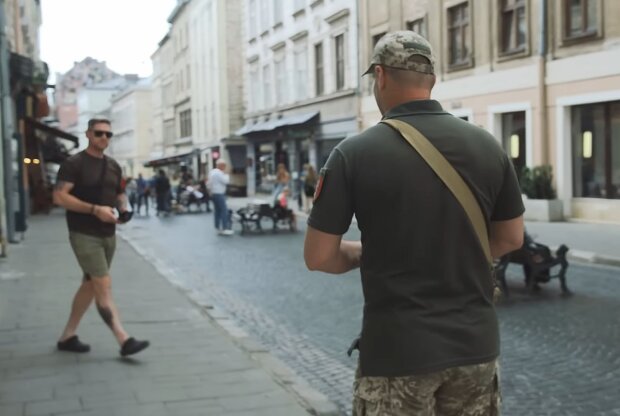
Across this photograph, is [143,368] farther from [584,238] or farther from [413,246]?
[584,238]

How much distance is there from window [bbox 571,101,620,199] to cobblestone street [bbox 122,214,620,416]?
24.3ft

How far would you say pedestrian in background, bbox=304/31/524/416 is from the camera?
225cm

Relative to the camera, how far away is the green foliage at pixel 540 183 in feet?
59.7

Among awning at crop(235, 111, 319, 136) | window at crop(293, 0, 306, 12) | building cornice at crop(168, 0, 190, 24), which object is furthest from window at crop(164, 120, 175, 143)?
window at crop(293, 0, 306, 12)

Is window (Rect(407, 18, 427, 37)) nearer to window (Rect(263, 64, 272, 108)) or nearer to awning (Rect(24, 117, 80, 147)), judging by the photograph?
awning (Rect(24, 117, 80, 147))

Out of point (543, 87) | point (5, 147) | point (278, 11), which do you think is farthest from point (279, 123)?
point (5, 147)

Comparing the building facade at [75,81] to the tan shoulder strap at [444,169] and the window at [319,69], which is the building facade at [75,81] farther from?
the tan shoulder strap at [444,169]

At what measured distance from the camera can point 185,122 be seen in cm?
5912

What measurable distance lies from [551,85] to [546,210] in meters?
3.14

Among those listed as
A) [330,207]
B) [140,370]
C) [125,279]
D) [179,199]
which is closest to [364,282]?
[330,207]

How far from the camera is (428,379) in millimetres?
2268

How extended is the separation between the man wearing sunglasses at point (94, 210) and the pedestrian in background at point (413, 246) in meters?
3.53

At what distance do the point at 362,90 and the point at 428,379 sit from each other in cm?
2610

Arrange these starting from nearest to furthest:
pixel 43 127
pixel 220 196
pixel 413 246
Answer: pixel 413 246, pixel 220 196, pixel 43 127
